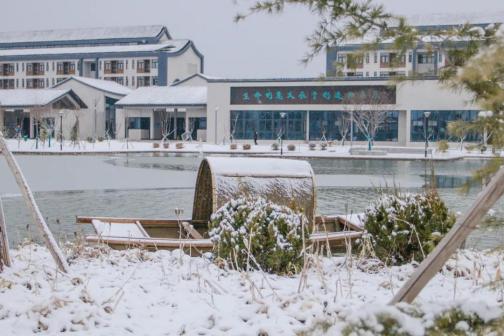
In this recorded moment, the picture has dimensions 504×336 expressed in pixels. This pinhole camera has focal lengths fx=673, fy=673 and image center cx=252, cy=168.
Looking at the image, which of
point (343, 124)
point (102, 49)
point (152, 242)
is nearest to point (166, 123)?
point (343, 124)

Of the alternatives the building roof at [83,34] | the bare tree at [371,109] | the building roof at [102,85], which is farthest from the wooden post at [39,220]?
the building roof at [83,34]

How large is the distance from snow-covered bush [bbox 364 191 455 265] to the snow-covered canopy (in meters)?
1.57

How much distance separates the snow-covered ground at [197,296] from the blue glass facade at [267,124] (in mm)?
44023

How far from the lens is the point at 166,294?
16.1 ft

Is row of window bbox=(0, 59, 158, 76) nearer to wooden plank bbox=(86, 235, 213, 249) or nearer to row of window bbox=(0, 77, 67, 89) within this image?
row of window bbox=(0, 77, 67, 89)

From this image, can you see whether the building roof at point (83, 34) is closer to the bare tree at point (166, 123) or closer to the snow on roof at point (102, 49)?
Result: the snow on roof at point (102, 49)

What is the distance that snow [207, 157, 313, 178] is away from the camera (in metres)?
8.35

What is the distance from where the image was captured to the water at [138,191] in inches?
462

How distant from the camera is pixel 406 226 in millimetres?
6625

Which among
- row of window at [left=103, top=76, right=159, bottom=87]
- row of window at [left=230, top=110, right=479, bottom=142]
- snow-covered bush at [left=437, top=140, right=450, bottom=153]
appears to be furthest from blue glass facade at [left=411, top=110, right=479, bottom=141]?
snow-covered bush at [left=437, top=140, right=450, bottom=153]

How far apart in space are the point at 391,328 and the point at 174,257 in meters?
3.84

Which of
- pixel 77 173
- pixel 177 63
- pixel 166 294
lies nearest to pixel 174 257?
pixel 166 294

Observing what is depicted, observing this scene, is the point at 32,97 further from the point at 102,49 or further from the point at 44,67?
the point at 44,67

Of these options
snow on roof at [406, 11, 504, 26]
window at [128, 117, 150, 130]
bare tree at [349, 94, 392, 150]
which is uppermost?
snow on roof at [406, 11, 504, 26]
